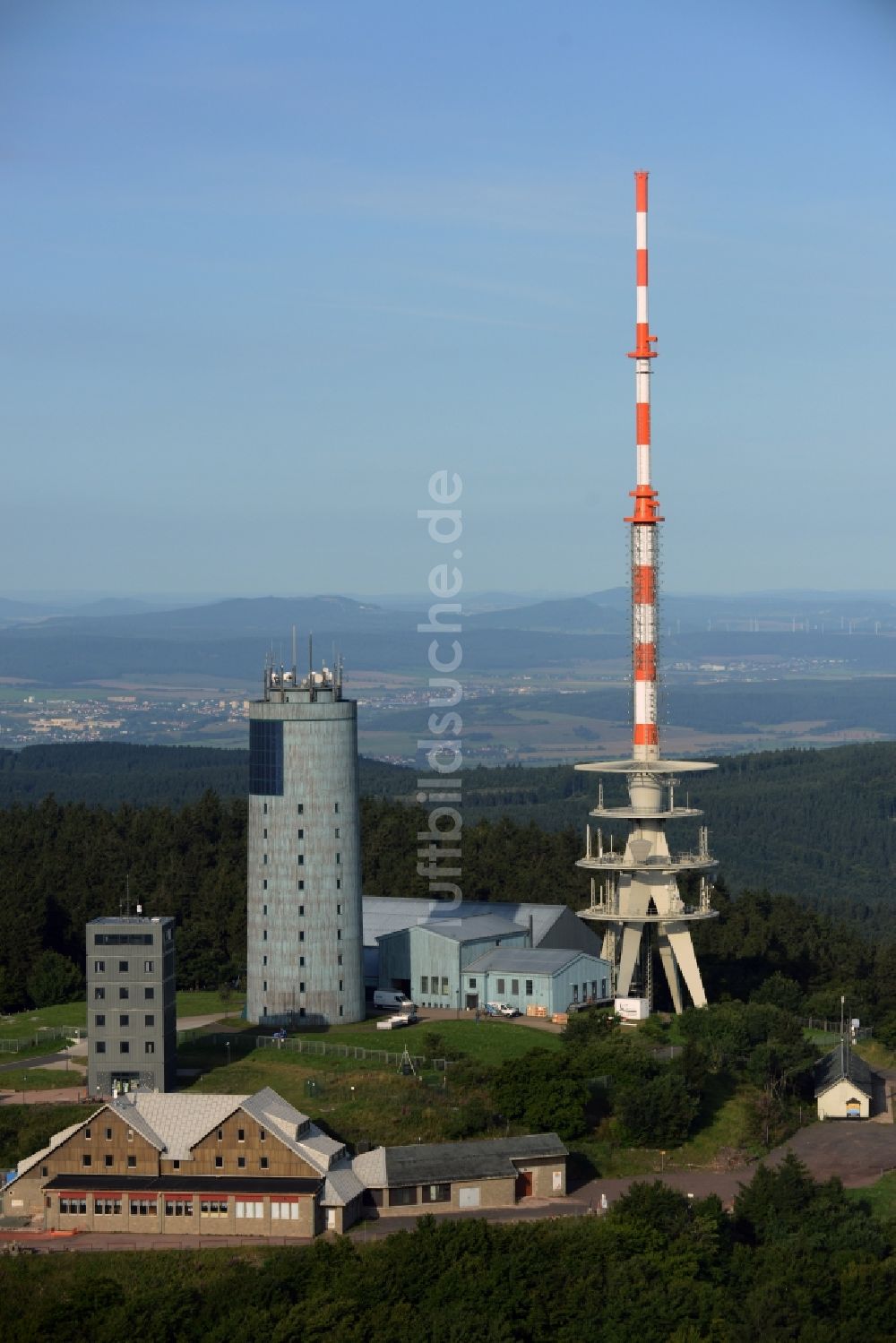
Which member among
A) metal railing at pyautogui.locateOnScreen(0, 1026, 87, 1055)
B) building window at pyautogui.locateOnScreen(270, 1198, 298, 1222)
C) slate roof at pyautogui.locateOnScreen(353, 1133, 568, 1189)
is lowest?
building window at pyautogui.locateOnScreen(270, 1198, 298, 1222)

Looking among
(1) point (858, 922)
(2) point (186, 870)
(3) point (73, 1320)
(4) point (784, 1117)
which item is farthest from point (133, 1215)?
(1) point (858, 922)

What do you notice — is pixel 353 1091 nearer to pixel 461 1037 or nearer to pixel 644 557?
pixel 461 1037

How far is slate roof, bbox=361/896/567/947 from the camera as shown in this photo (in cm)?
11294

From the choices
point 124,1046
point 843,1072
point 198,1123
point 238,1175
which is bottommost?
point 238,1175

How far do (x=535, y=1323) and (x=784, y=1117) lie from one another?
2457 cm

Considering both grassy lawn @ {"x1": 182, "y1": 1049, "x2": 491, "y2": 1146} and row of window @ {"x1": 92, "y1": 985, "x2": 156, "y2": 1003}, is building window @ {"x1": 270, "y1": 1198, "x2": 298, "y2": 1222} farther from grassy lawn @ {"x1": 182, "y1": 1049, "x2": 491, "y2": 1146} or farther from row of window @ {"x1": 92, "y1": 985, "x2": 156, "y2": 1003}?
row of window @ {"x1": 92, "y1": 985, "x2": 156, "y2": 1003}

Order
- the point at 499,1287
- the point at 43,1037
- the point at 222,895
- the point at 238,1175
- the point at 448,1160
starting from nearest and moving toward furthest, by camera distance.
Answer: the point at 499,1287 < the point at 238,1175 < the point at 448,1160 < the point at 43,1037 < the point at 222,895

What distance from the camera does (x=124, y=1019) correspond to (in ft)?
293

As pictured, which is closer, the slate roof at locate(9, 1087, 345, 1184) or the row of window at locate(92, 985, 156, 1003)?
the slate roof at locate(9, 1087, 345, 1184)

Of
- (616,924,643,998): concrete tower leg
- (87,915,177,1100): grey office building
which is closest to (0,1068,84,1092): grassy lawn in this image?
(87,915,177,1100): grey office building

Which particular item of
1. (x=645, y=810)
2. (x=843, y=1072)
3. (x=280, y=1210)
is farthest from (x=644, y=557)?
(x=280, y=1210)

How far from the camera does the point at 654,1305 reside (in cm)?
7100

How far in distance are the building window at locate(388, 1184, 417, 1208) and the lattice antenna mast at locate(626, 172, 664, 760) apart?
3254 cm

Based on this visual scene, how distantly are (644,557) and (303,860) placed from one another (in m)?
21.5
